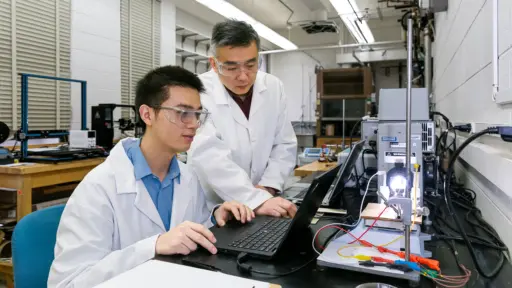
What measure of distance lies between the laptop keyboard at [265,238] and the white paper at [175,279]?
0.21 m

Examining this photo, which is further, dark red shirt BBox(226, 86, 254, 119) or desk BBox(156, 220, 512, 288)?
dark red shirt BBox(226, 86, 254, 119)

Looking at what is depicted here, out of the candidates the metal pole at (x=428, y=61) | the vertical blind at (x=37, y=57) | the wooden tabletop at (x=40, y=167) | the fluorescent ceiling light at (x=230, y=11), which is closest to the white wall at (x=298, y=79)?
the fluorescent ceiling light at (x=230, y=11)

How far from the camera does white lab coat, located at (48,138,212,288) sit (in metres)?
0.83

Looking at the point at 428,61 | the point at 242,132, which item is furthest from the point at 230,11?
the point at 242,132

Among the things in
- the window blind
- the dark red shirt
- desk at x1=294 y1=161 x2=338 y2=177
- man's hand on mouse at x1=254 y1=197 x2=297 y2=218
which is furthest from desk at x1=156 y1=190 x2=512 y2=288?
the window blind

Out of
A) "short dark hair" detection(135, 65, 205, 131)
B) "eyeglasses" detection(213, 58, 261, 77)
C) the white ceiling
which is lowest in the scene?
"short dark hair" detection(135, 65, 205, 131)

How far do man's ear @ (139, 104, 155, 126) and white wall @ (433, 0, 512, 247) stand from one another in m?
0.94

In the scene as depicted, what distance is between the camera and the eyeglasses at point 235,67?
52.9 inches

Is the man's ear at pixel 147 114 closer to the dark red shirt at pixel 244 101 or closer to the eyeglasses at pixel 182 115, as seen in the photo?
the eyeglasses at pixel 182 115

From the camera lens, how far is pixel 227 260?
0.79m

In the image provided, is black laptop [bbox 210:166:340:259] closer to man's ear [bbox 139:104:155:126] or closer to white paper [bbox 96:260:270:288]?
white paper [bbox 96:260:270:288]

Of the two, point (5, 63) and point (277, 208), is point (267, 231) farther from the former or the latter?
point (5, 63)

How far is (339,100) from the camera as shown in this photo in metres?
6.02

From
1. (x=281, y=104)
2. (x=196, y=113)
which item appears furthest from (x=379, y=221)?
(x=281, y=104)
